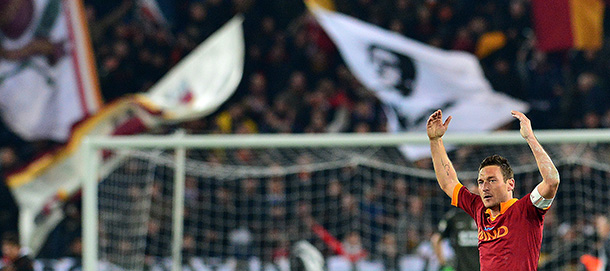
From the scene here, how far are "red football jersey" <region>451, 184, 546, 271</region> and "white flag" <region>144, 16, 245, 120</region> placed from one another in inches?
199

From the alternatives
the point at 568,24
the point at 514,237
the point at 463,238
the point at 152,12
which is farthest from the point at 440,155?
the point at 152,12

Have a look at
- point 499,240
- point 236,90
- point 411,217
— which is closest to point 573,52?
point 411,217

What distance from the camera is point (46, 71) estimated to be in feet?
32.1

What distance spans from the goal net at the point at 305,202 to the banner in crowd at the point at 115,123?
32 centimetres

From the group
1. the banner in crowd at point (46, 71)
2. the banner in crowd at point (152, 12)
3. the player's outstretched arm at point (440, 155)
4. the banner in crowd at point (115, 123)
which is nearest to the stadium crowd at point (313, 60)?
the banner in crowd at point (152, 12)

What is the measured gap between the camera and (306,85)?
40.3 ft

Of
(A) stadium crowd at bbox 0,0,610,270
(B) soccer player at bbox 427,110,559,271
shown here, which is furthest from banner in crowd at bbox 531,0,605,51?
(B) soccer player at bbox 427,110,559,271

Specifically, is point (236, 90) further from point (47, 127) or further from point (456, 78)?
point (456, 78)

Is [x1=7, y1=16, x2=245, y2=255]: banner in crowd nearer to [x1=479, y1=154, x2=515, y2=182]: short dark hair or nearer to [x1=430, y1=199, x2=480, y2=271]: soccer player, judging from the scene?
[x1=430, y1=199, x2=480, y2=271]: soccer player

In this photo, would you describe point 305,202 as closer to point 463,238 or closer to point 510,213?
point 463,238

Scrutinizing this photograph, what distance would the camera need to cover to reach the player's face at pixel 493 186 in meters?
3.69

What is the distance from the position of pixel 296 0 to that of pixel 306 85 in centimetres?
166

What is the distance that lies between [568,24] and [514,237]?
822 centimetres

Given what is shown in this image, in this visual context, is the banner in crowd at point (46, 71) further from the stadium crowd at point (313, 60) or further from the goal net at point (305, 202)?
the goal net at point (305, 202)
